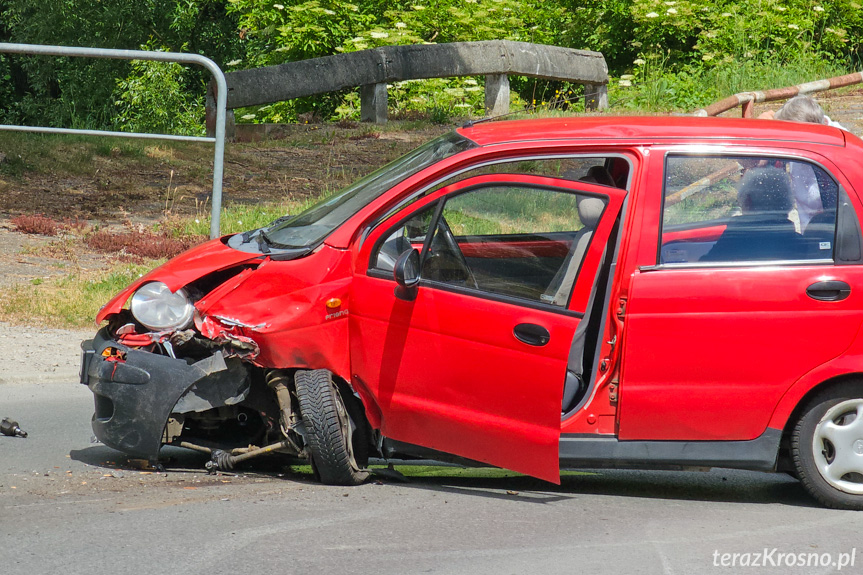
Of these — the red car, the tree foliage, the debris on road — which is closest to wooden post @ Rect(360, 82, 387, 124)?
the tree foliage

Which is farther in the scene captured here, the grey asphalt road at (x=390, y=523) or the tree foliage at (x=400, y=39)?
the tree foliage at (x=400, y=39)

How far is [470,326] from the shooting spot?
4828 mm

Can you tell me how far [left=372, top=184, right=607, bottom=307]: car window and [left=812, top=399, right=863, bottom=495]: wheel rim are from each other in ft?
4.71

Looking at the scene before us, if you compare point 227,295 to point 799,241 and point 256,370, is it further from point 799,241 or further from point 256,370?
point 799,241

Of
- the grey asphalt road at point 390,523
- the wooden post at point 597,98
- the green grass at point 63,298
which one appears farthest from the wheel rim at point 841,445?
the wooden post at point 597,98

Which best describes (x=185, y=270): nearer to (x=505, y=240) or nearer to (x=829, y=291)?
(x=505, y=240)

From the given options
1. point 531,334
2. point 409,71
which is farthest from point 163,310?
point 409,71

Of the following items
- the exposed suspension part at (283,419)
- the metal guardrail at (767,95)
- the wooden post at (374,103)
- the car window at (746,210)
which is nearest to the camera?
the car window at (746,210)

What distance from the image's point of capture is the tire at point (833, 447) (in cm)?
490

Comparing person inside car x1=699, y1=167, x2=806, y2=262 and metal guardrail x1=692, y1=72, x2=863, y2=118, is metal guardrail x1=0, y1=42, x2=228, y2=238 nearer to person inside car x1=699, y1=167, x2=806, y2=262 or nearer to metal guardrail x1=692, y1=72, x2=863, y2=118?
person inside car x1=699, y1=167, x2=806, y2=262

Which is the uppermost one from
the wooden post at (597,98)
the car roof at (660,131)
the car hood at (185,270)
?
the car roof at (660,131)

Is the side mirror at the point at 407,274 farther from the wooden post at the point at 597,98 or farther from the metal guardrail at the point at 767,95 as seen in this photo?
the wooden post at the point at 597,98

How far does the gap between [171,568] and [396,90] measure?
17.4 m

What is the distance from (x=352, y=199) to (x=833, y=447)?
2743 mm
